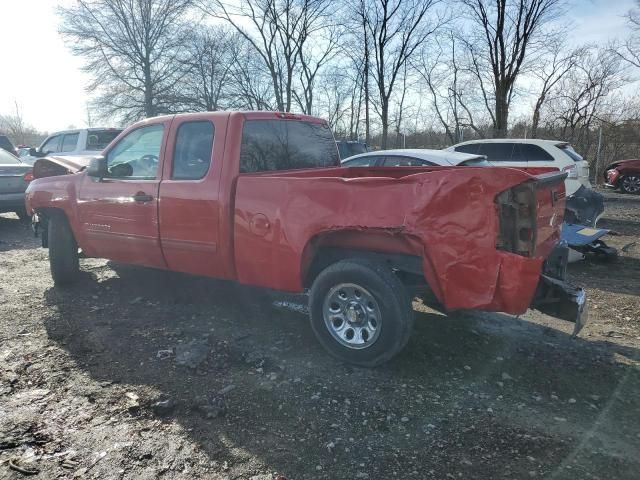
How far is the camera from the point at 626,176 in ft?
Answer: 53.5

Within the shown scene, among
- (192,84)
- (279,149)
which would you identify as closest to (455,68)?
(192,84)

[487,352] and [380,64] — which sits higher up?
[380,64]

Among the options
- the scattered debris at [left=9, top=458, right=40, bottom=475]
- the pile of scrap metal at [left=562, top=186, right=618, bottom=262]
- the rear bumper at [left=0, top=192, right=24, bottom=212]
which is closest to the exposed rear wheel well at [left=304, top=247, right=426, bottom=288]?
the scattered debris at [left=9, top=458, right=40, bottom=475]

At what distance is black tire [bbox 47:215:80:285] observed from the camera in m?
5.42

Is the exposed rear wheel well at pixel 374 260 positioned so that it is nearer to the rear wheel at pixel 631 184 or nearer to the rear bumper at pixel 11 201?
the rear bumper at pixel 11 201

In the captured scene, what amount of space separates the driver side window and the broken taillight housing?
3163 mm

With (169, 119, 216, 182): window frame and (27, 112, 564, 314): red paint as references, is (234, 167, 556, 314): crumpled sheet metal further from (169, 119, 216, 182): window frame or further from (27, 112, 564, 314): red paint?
(169, 119, 216, 182): window frame

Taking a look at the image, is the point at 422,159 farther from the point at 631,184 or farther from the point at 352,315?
the point at 631,184

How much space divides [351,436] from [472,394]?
39.2 inches

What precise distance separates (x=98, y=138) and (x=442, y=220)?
10.2 meters

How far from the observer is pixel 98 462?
251 centimetres

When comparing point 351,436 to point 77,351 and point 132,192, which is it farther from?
point 132,192

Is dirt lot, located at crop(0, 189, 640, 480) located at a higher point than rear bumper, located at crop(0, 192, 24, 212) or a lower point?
lower

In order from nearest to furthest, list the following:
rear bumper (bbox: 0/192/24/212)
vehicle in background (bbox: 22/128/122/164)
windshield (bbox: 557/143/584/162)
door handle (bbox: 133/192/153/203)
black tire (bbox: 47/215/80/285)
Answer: door handle (bbox: 133/192/153/203), black tire (bbox: 47/215/80/285), rear bumper (bbox: 0/192/24/212), windshield (bbox: 557/143/584/162), vehicle in background (bbox: 22/128/122/164)
